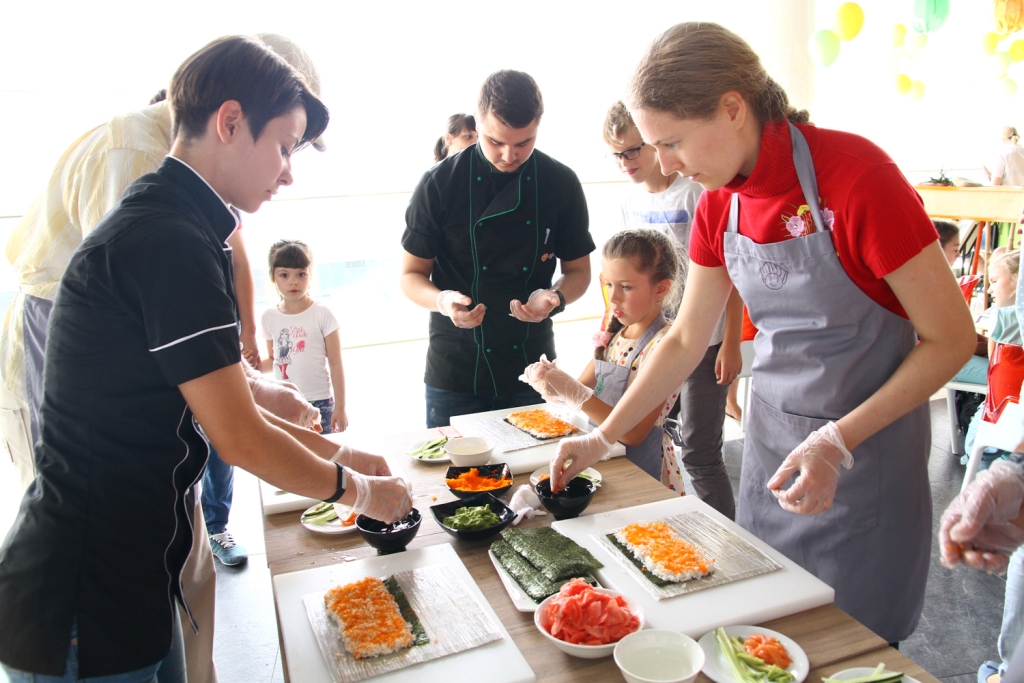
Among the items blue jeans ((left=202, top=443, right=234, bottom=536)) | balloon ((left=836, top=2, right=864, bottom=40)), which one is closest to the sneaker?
blue jeans ((left=202, top=443, right=234, bottom=536))

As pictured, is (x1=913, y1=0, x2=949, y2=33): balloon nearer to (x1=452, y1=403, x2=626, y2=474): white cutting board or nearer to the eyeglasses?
the eyeglasses

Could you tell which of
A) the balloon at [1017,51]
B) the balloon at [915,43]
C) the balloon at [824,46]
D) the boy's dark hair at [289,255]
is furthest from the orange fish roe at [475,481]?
the balloon at [1017,51]

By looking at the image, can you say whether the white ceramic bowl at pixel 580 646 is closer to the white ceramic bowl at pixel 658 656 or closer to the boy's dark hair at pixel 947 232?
the white ceramic bowl at pixel 658 656

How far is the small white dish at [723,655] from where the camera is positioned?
→ 99 centimetres

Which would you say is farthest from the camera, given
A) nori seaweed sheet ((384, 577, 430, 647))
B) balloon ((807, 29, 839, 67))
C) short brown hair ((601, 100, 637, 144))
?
balloon ((807, 29, 839, 67))

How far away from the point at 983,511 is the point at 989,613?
1924 mm

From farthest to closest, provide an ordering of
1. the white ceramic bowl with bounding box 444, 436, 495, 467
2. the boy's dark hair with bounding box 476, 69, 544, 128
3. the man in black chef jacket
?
the man in black chef jacket, the boy's dark hair with bounding box 476, 69, 544, 128, the white ceramic bowl with bounding box 444, 436, 495, 467

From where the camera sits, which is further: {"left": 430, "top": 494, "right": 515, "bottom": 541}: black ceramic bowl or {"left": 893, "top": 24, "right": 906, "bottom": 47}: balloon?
{"left": 893, "top": 24, "right": 906, "bottom": 47}: balloon

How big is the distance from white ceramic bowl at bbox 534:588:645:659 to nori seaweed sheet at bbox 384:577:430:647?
18 centimetres

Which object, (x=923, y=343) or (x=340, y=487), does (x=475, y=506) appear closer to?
(x=340, y=487)

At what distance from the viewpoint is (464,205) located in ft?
7.61

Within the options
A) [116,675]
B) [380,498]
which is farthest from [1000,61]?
[116,675]

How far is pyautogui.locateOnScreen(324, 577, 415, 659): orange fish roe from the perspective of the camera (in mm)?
1062

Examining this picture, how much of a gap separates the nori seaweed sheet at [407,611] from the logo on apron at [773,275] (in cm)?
94
